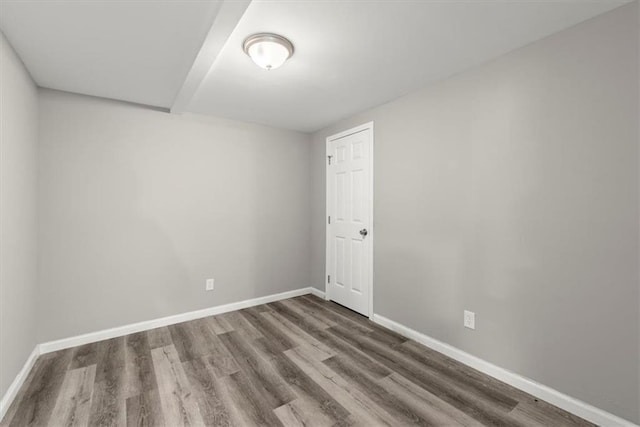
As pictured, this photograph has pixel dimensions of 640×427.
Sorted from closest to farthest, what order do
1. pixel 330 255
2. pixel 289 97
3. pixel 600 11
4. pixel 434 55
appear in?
pixel 600 11, pixel 434 55, pixel 289 97, pixel 330 255

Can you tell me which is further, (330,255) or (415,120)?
(330,255)

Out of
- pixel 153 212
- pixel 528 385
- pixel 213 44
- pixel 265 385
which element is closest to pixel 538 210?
pixel 528 385

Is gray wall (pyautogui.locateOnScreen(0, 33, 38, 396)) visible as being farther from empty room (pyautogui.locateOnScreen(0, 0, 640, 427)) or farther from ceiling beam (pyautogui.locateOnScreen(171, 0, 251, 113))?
ceiling beam (pyautogui.locateOnScreen(171, 0, 251, 113))

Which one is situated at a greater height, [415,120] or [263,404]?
[415,120]

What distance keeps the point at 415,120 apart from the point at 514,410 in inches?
89.5

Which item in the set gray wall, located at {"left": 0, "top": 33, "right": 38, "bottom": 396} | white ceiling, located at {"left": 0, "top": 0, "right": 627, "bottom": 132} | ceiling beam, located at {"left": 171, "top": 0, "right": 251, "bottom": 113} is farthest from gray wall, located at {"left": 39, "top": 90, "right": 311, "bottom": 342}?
ceiling beam, located at {"left": 171, "top": 0, "right": 251, "bottom": 113}

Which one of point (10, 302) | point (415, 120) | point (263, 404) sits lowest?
point (263, 404)

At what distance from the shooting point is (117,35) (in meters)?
1.75

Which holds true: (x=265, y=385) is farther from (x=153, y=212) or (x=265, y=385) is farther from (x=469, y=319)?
(x=153, y=212)

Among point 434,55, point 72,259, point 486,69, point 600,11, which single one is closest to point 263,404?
point 72,259

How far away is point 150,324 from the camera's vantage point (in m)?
2.93

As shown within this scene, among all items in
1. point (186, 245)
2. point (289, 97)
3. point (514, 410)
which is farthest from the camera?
point (186, 245)

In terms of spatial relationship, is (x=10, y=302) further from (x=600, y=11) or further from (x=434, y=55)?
(x=600, y=11)

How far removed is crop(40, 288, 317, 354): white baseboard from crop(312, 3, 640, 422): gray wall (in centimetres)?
188
